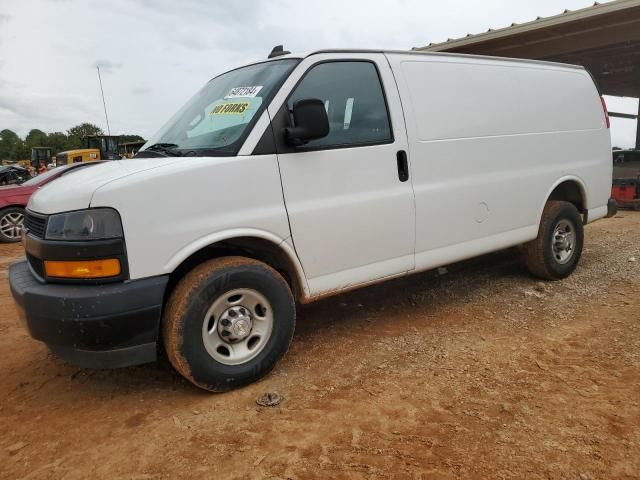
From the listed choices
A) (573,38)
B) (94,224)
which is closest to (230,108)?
(94,224)

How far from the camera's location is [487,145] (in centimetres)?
422

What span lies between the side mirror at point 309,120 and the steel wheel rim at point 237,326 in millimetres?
1007

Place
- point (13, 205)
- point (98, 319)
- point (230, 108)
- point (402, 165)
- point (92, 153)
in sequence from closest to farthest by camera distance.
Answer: point (98, 319) < point (230, 108) < point (402, 165) < point (13, 205) < point (92, 153)

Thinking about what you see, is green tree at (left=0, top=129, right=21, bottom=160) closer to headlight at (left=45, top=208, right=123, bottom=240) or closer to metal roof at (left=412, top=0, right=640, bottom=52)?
metal roof at (left=412, top=0, right=640, bottom=52)

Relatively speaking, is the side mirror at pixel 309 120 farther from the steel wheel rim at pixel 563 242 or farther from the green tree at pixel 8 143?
the green tree at pixel 8 143

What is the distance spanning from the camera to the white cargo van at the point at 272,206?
2.70m

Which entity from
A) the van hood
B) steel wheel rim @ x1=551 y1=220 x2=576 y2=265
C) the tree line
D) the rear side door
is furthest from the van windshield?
the tree line

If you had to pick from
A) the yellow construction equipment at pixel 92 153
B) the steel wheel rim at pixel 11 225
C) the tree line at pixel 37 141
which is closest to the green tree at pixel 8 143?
the tree line at pixel 37 141

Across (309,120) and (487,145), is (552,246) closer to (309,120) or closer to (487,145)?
(487,145)

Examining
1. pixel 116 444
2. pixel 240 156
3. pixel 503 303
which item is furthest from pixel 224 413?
pixel 503 303

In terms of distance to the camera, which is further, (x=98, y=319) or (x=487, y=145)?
(x=487, y=145)

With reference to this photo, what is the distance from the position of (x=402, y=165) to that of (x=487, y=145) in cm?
102

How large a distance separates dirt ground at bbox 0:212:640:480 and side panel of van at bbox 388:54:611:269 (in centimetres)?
77

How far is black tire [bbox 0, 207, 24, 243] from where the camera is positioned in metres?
9.59
